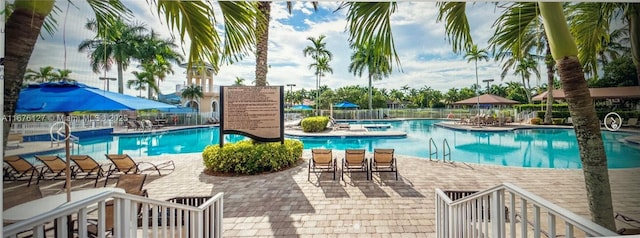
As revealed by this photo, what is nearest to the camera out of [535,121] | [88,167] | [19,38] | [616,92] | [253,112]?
[19,38]

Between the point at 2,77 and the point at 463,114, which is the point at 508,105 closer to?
the point at 463,114

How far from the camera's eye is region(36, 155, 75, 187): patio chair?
7.98 feet

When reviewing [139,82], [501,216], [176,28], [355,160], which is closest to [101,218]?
[176,28]

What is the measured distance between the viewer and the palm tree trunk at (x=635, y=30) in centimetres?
233

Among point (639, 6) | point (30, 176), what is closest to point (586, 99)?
point (639, 6)

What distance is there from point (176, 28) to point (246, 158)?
2.94m

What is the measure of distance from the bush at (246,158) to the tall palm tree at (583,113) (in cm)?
403

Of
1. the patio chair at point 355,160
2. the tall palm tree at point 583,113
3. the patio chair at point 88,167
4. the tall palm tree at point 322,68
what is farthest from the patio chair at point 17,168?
the tall palm tree at point 322,68

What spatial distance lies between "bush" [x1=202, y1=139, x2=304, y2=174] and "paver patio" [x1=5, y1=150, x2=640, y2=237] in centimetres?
21

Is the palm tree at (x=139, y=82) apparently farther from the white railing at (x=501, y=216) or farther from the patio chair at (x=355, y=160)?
the white railing at (x=501, y=216)

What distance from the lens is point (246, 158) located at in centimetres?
448

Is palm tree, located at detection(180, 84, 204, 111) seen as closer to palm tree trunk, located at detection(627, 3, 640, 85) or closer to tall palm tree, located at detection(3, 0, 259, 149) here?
tall palm tree, located at detection(3, 0, 259, 149)

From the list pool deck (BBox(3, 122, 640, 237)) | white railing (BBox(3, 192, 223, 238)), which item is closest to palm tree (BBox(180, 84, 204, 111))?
pool deck (BBox(3, 122, 640, 237))

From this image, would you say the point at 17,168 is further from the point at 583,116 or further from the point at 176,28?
the point at 583,116
